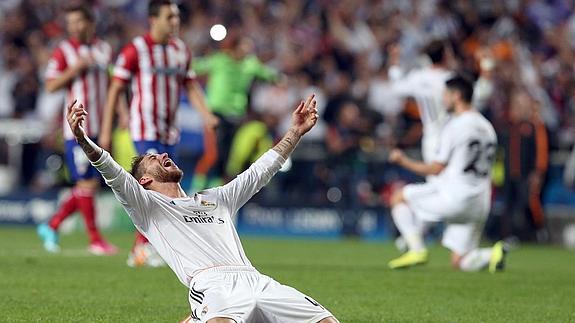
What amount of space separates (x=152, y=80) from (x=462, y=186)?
3.34 metres

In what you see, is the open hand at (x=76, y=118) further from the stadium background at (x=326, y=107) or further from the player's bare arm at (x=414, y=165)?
the stadium background at (x=326, y=107)

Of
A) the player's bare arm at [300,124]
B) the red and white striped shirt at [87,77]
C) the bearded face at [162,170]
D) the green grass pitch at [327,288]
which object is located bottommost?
the green grass pitch at [327,288]

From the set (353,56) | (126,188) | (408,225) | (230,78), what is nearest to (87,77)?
(408,225)

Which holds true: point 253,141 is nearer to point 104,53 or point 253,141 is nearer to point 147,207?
point 104,53

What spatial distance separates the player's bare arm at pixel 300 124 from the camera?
770 cm

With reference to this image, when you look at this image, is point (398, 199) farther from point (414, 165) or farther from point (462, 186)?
point (414, 165)

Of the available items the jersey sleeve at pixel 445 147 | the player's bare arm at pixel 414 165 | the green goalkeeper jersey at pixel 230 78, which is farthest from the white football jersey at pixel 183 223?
the green goalkeeper jersey at pixel 230 78

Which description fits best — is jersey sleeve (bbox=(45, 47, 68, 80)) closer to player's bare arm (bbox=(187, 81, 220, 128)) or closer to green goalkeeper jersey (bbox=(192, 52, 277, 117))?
player's bare arm (bbox=(187, 81, 220, 128))

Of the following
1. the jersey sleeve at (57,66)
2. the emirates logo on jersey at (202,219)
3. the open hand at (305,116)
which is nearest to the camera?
the emirates logo on jersey at (202,219)

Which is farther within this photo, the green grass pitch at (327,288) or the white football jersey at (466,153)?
the white football jersey at (466,153)

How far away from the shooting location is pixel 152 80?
1280 centimetres

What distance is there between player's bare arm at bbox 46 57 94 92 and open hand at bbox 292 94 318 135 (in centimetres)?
683

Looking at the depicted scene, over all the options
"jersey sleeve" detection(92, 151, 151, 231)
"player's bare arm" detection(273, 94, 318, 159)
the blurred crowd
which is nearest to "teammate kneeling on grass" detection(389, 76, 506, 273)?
"player's bare arm" detection(273, 94, 318, 159)

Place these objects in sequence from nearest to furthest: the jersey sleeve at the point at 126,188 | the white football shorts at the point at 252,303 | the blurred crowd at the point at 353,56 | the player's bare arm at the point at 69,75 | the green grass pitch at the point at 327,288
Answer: the white football shorts at the point at 252,303
the jersey sleeve at the point at 126,188
the green grass pitch at the point at 327,288
the player's bare arm at the point at 69,75
the blurred crowd at the point at 353,56
